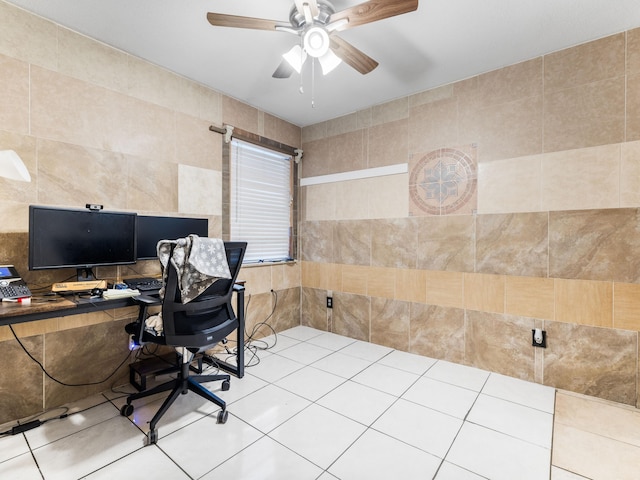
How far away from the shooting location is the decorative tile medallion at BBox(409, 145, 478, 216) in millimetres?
2887

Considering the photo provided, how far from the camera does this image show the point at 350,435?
1.91 metres

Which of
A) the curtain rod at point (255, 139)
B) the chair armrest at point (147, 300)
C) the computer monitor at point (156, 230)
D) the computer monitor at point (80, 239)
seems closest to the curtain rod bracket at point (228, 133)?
the curtain rod at point (255, 139)

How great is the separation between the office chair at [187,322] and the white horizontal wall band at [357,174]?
77.5 inches

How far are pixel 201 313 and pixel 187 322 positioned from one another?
3.9 inches

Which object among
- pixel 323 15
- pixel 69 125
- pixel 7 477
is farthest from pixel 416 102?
pixel 7 477

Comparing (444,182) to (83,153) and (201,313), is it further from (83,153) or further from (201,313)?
(83,153)

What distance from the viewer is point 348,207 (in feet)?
12.2

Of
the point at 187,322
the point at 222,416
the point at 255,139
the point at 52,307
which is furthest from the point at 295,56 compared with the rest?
the point at 222,416

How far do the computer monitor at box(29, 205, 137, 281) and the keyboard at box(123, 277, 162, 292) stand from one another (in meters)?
0.17

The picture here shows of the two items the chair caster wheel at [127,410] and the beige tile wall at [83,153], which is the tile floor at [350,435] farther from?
the beige tile wall at [83,153]

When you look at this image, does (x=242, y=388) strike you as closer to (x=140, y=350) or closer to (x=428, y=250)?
(x=140, y=350)

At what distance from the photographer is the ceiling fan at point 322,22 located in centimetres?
164

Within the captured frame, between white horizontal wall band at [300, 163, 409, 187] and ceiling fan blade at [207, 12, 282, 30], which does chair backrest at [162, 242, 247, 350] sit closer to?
ceiling fan blade at [207, 12, 282, 30]

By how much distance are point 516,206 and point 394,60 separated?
64.0 inches
